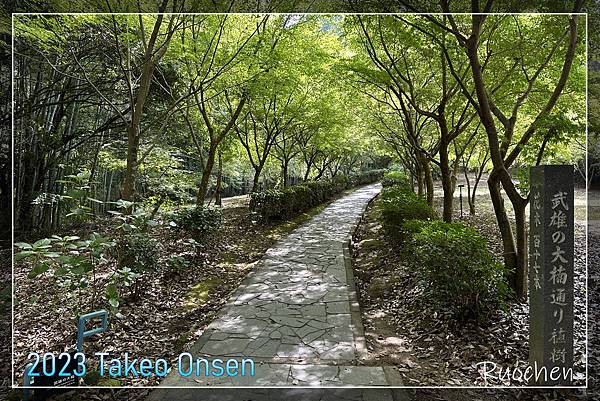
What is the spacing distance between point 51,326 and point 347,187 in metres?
25.2

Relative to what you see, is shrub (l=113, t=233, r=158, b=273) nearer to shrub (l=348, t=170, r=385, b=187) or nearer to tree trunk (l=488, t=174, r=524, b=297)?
tree trunk (l=488, t=174, r=524, b=297)

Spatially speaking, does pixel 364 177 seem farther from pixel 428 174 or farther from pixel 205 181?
pixel 205 181

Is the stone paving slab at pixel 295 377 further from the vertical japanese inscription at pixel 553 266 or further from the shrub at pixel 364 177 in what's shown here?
the shrub at pixel 364 177

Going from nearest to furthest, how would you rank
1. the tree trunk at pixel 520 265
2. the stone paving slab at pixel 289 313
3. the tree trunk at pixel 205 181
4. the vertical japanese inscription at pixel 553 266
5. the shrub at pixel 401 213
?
the vertical japanese inscription at pixel 553 266 < the stone paving slab at pixel 289 313 < the tree trunk at pixel 520 265 < the shrub at pixel 401 213 < the tree trunk at pixel 205 181

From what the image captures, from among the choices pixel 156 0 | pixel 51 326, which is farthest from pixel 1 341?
pixel 156 0

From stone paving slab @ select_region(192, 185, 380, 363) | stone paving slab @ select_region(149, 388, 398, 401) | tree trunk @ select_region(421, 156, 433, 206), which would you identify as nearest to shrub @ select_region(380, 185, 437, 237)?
stone paving slab @ select_region(192, 185, 380, 363)

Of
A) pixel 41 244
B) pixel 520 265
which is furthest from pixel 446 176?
pixel 41 244

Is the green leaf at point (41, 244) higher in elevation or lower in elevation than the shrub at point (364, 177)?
lower

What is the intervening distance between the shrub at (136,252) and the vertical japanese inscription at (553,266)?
4.14 meters

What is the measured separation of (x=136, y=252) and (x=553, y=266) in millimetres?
4415

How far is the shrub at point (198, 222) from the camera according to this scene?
6.80m

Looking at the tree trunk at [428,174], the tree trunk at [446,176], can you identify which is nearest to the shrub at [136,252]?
the tree trunk at [446,176]

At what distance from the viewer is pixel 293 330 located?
13.4ft

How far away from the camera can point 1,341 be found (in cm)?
368
